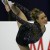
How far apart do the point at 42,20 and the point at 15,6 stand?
7.3 inches

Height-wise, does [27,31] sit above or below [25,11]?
below

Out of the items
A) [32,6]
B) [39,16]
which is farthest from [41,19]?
[32,6]

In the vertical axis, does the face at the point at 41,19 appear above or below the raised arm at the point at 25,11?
below

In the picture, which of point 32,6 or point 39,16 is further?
point 32,6

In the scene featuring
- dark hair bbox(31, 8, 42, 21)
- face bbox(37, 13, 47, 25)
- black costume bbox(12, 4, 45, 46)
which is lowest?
black costume bbox(12, 4, 45, 46)

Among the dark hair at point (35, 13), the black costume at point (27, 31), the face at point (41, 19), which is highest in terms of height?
the dark hair at point (35, 13)

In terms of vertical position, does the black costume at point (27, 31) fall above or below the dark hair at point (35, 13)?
below

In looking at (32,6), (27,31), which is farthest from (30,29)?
(32,6)

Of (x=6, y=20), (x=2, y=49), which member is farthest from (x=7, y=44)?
(x=6, y=20)

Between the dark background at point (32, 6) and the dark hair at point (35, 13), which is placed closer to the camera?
the dark hair at point (35, 13)

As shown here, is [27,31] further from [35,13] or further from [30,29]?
[35,13]

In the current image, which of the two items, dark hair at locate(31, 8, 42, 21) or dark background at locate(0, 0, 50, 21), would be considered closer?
dark hair at locate(31, 8, 42, 21)

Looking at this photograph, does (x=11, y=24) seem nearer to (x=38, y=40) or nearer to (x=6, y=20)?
(x=6, y=20)

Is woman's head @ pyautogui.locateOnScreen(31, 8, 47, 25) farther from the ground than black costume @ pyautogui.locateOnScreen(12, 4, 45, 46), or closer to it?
farther from the ground
